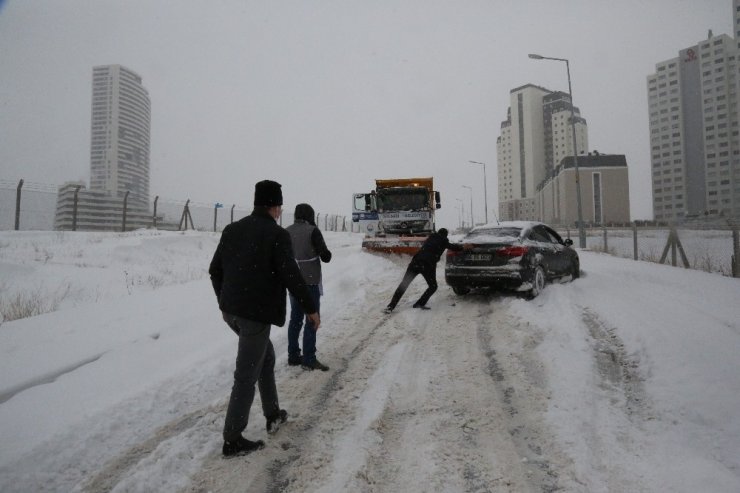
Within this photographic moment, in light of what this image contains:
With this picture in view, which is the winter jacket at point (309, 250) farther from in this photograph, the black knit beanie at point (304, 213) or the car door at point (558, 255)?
the car door at point (558, 255)

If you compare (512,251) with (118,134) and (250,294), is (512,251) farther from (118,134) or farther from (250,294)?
(118,134)

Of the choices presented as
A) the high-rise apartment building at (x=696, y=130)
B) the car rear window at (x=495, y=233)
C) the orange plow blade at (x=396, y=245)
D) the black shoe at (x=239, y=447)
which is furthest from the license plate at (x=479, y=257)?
the high-rise apartment building at (x=696, y=130)

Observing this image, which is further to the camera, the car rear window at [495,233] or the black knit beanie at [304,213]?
the car rear window at [495,233]

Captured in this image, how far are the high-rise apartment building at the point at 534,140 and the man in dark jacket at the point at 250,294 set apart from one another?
411ft

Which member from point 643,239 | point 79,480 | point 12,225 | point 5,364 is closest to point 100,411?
point 79,480

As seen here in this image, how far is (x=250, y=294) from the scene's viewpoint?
3014mm

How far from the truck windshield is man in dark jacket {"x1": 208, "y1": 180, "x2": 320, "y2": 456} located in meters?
12.8

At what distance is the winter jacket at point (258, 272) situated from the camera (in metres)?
3.02

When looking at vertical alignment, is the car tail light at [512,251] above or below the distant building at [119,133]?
below

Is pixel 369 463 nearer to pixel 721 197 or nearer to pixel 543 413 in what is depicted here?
pixel 543 413

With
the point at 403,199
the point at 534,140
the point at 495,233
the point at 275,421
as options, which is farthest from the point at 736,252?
the point at 534,140

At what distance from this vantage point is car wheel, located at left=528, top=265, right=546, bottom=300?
7715mm

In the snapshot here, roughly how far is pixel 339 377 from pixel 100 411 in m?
2.27

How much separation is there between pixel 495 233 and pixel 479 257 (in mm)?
772
